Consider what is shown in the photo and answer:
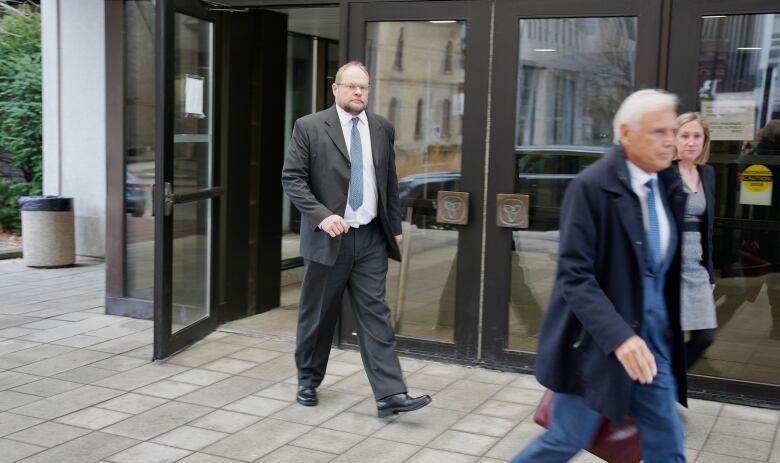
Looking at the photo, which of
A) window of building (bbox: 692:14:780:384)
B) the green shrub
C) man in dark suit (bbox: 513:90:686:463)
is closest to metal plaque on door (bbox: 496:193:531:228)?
window of building (bbox: 692:14:780:384)

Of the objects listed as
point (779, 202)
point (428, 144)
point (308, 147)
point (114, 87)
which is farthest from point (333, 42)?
point (779, 202)

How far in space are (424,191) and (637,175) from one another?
322 centimetres

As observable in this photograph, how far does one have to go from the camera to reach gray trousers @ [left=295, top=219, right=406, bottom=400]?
5.12 metres

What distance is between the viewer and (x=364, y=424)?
5051 mm

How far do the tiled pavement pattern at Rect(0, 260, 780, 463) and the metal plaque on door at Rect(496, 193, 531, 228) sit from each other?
0.99 m

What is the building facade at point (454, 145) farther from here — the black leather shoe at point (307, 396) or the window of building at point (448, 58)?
the black leather shoe at point (307, 396)

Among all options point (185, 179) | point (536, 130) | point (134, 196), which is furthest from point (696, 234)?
point (134, 196)

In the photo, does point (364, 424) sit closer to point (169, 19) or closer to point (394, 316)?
point (394, 316)

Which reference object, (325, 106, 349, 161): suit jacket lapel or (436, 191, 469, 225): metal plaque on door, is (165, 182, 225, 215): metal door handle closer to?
(325, 106, 349, 161): suit jacket lapel

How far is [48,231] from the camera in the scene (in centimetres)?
978

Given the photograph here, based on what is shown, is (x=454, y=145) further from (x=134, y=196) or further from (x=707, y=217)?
(x=134, y=196)

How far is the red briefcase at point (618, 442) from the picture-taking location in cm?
327

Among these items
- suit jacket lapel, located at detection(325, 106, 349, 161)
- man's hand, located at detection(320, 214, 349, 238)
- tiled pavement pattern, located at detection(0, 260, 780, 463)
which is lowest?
tiled pavement pattern, located at detection(0, 260, 780, 463)

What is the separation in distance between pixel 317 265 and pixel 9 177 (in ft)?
29.3
